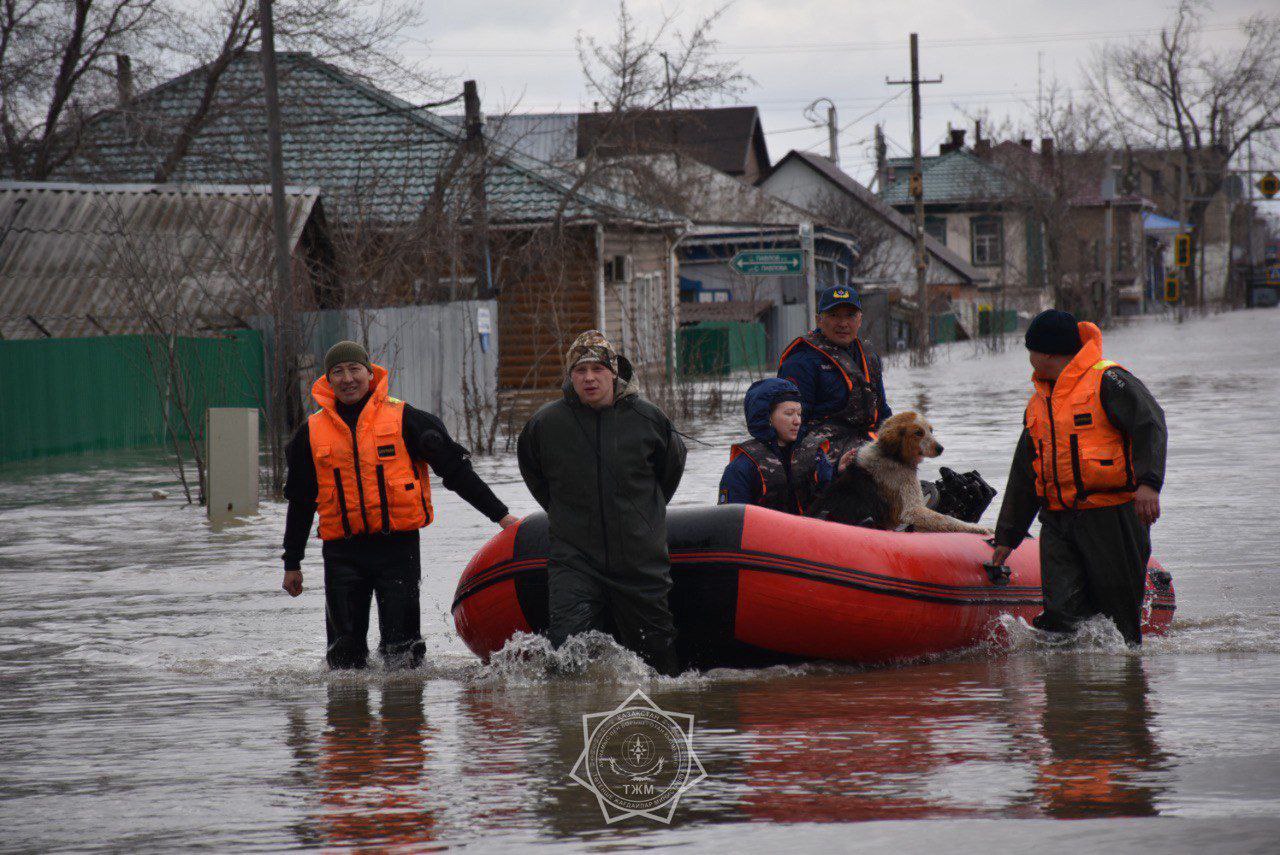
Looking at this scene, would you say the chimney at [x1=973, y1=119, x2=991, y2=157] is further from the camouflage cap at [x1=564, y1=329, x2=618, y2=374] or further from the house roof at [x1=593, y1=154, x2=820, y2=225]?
the camouflage cap at [x1=564, y1=329, x2=618, y2=374]

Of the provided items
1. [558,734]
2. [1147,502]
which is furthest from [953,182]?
[558,734]

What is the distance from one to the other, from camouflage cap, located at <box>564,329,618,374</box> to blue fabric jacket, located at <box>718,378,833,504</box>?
1199 millimetres

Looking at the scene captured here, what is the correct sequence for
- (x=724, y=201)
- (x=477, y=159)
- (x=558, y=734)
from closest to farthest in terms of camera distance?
1. (x=558, y=734)
2. (x=477, y=159)
3. (x=724, y=201)

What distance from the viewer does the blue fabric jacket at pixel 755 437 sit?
7.72 metres

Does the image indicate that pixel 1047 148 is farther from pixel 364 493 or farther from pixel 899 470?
pixel 364 493

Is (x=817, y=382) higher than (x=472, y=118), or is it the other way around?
(x=472, y=118)

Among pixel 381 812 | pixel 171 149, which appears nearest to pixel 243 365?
pixel 171 149

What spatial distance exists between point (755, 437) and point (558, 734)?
225cm

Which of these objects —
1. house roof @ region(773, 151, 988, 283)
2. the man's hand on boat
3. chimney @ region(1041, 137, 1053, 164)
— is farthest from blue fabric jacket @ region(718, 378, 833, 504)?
chimney @ region(1041, 137, 1053, 164)

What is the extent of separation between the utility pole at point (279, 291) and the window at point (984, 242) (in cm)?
6536

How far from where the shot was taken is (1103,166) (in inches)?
3238

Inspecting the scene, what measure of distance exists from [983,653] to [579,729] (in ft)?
8.34

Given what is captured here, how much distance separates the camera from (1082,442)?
23.6 ft

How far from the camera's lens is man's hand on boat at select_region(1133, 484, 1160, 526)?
7.00 metres
